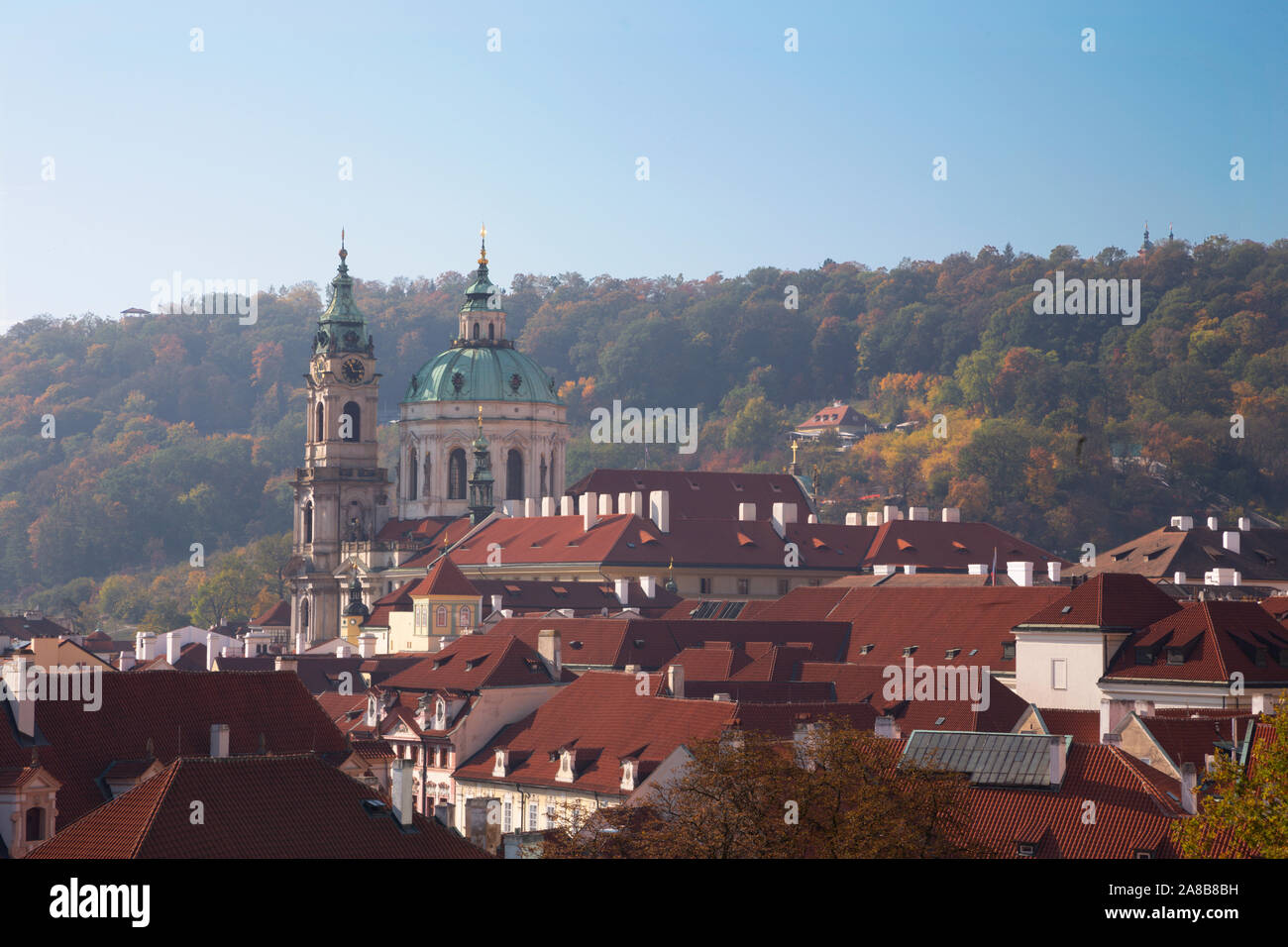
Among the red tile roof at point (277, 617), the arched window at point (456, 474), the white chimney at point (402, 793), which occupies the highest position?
the arched window at point (456, 474)

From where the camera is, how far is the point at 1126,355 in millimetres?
192000

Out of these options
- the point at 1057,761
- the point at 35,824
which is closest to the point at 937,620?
the point at 1057,761

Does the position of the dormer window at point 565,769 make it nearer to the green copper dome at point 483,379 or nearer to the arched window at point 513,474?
the arched window at point 513,474

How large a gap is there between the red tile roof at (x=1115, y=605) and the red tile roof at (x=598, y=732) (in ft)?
47.2

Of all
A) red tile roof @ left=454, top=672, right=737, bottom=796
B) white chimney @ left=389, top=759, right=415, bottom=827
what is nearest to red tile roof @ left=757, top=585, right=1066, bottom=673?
red tile roof @ left=454, top=672, right=737, bottom=796

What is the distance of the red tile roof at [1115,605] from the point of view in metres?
63.7

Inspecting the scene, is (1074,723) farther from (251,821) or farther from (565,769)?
(251,821)

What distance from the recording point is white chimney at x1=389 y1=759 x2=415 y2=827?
3328 centimetres

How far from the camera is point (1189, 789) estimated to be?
3897 centimetres

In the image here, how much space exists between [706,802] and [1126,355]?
167042 millimetres

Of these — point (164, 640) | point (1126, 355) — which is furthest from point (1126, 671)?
point (1126, 355)

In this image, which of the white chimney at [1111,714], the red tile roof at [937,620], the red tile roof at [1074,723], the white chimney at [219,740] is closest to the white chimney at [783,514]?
the red tile roof at [937,620]

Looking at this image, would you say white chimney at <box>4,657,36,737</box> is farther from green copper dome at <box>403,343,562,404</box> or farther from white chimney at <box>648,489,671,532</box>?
green copper dome at <box>403,343,562,404</box>
